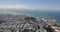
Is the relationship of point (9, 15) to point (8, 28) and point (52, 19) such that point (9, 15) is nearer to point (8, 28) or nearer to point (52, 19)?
point (8, 28)

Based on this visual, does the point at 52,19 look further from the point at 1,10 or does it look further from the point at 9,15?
the point at 1,10

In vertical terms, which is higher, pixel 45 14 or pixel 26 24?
pixel 45 14

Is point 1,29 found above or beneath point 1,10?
beneath

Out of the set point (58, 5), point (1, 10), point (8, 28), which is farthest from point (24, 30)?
point (58, 5)

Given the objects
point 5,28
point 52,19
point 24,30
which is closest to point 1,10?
point 5,28

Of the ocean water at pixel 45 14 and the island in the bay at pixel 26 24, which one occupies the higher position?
the ocean water at pixel 45 14

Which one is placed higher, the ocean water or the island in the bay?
the ocean water

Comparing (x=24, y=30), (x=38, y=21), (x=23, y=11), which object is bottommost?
(x=24, y=30)
